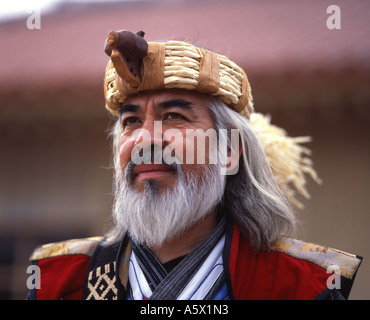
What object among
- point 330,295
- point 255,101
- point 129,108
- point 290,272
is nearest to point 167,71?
point 129,108

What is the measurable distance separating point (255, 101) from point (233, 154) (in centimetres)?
147

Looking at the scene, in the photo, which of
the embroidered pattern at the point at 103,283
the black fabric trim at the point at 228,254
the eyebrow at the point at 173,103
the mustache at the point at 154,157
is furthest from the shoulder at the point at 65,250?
the eyebrow at the point at 173,103

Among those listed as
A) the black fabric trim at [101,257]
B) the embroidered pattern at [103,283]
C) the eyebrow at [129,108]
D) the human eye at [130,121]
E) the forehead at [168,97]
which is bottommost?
the embroidered pattern at [103,283]

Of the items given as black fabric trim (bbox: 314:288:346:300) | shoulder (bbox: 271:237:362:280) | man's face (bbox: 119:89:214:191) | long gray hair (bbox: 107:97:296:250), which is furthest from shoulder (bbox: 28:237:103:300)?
black fabric trim (bbox: 314:288:346:300)

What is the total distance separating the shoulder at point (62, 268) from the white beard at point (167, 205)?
10.1 inches

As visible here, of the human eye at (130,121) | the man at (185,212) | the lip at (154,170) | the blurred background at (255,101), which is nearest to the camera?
the man at (185,212)

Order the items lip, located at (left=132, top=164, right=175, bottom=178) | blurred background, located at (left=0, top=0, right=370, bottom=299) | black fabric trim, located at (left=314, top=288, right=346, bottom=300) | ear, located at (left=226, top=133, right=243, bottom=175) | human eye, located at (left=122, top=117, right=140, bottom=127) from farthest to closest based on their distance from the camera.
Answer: blurred background, located at (left=0, top=0, right=370, bottom=299)
ear, located at (left=226, top=133, right=243, bottom=175)
human eye, located at (left=122, top=117, right=140, bottom=127)
lip, located at (left=132, top=164, right=175, bottom=178)
black fabric trim, located at (left=314, top=288, right=346, bottom=300)

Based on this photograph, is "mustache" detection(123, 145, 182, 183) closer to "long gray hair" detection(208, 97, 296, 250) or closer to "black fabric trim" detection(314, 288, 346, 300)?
"long gray hair" detection(208, 97, 296, 250)

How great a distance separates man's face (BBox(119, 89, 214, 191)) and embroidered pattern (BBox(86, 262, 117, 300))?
0.37 meters

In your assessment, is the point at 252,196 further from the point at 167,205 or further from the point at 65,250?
the point at 65,250

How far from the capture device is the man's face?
5.52ft

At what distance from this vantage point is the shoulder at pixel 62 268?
1.75 m

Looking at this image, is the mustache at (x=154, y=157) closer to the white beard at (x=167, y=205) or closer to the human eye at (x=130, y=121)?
the white beard at (x=167, y=205)

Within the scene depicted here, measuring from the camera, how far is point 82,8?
6078 mm
